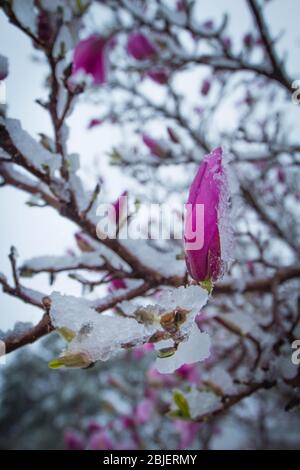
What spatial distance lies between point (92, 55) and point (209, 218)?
852mm

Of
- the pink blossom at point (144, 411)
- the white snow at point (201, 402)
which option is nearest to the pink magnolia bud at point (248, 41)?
the white snow at point (201, 402)

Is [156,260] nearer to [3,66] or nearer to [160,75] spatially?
[3,66]

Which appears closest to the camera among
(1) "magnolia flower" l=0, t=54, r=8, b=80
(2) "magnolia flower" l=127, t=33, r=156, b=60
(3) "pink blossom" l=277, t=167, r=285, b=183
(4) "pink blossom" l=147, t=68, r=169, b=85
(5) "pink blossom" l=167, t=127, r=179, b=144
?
(1) "magnolia flower" l=0, t=54, r=8, b=80

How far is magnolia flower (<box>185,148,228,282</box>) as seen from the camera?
425 mm

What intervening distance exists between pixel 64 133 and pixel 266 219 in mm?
1219

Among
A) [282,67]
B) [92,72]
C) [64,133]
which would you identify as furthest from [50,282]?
[282,67]

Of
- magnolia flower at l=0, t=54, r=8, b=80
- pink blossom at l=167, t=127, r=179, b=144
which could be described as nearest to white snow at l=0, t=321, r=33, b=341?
magnolia flower at l=0, t=54, r=8, b=80

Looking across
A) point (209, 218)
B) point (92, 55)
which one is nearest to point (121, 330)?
point (209, 218)

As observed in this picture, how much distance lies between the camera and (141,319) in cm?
48

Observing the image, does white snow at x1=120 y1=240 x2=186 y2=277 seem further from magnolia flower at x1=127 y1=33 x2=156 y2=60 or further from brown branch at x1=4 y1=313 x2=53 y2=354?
magnolia flower at x1=127 y1=33 x2=156 y2=60

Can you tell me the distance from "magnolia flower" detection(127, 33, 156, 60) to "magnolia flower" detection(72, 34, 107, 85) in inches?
31.8

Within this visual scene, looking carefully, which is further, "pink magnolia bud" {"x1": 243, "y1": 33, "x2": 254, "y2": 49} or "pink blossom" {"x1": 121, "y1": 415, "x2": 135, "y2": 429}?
"pink blossom" {"x1": 121, "y1": 415, "x2": 135, "y2": 429}

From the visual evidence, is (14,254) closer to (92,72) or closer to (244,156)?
(92,72)

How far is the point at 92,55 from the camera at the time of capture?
108 cm
